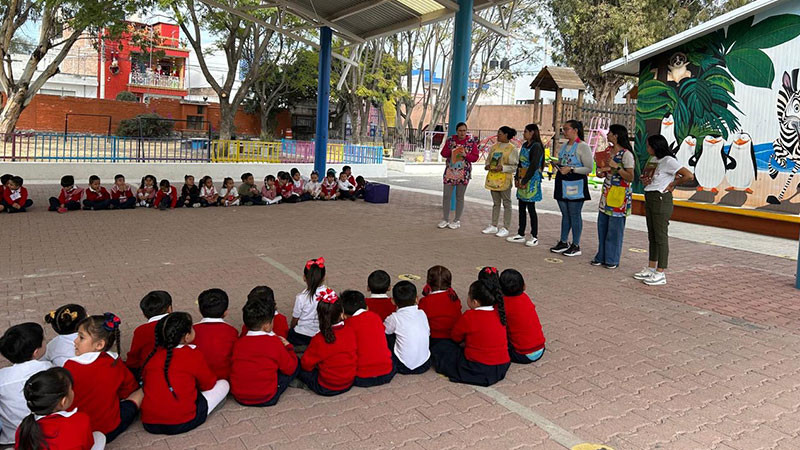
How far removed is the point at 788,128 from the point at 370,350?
9.60 m

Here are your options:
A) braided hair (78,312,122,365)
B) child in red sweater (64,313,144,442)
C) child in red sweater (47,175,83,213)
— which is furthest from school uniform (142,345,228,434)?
child in red sweater (47,175,83,213)

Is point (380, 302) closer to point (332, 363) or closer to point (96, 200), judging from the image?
point (332, 363)

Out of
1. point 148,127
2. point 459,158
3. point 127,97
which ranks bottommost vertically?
point 459,158

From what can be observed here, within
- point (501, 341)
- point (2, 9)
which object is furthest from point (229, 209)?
point (2, 9)

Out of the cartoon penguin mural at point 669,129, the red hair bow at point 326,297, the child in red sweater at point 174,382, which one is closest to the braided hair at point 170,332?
the child in red sweater at point 174,382

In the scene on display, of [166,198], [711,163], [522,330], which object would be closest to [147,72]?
[166,198]

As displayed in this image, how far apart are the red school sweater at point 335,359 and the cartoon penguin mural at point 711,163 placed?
9.76 metres

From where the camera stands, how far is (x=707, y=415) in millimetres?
3830

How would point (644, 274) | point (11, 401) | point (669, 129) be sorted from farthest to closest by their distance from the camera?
point (669, 129)
point (644, 274)
point (11, 401)

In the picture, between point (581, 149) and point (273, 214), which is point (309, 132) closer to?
point (273, 214)

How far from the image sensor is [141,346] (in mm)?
3879

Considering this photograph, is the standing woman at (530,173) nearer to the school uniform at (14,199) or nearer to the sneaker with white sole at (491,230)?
the sneaker with white sole at (491,230)

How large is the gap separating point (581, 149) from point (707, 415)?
15.8 ft

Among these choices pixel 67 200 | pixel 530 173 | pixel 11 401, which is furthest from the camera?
pixel 67 200
